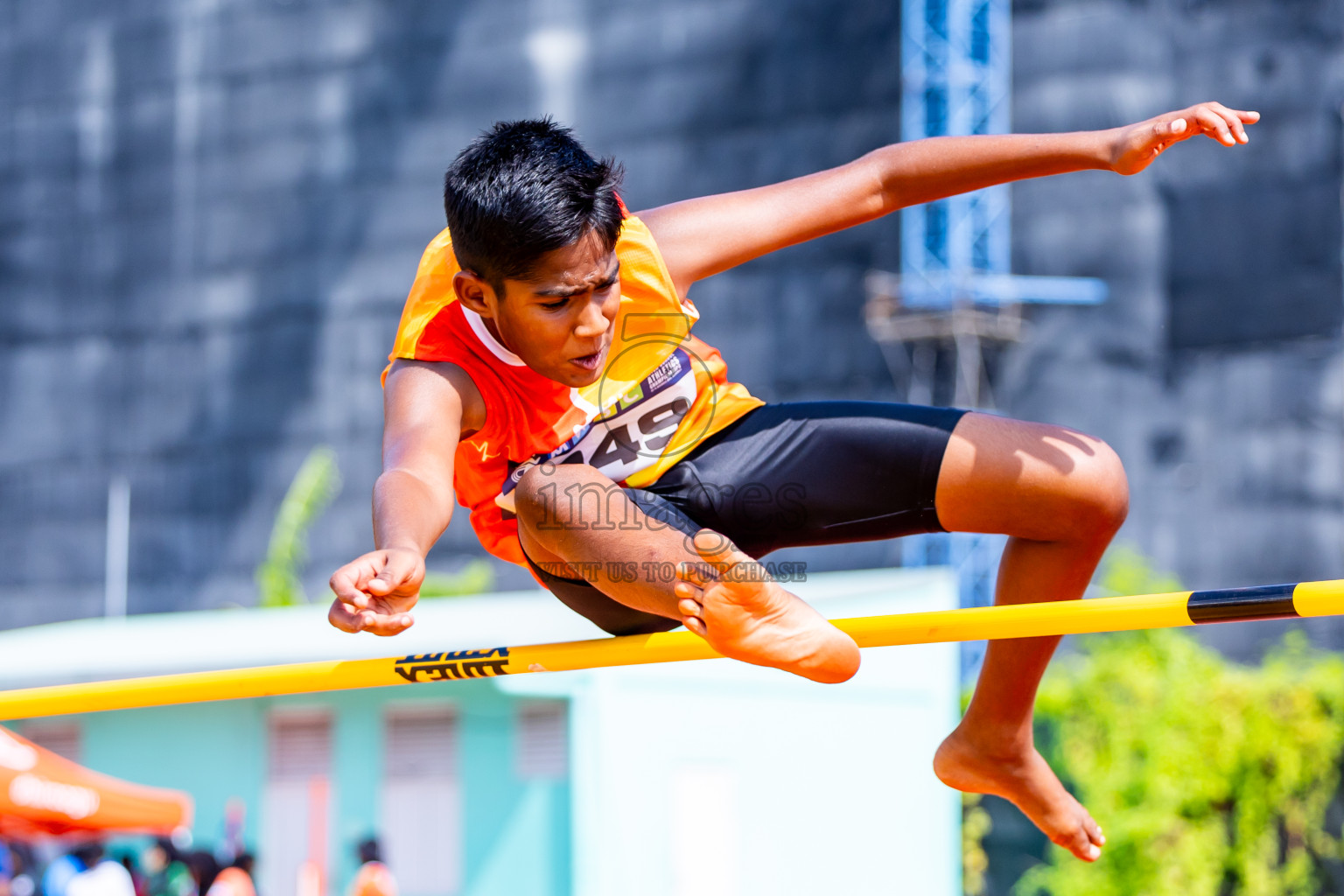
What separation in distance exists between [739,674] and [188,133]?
13.5 meters

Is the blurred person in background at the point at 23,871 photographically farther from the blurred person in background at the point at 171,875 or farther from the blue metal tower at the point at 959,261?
the blue metal tower at the point at 959,261

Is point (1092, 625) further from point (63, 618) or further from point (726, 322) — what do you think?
point (63, 618)

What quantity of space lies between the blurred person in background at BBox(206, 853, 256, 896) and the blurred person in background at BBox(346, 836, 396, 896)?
0.60 meters

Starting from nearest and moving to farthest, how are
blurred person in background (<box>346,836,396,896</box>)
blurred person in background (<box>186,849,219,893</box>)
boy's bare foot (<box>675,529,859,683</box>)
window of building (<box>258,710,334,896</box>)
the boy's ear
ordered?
boy's bare foot (<box>675,529,859,683</box>) < the boy's ear < blurred person in background (<box>186,849,219,893</box>) < blurred person in background (<box>346,836,396,896</box>) < window of building (<box>258,710,334,896</box>)

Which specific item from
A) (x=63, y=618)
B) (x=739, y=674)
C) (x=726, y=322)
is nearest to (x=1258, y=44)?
(x=726, y=322)

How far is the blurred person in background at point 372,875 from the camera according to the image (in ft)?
27.4

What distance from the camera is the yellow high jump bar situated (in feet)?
10.1

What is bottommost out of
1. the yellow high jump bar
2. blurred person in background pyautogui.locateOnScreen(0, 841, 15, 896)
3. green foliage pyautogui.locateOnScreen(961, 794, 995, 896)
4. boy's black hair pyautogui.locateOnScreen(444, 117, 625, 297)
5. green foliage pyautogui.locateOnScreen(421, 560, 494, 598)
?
green foliage pyautogui.locateOnScreen(961, 794, 995, 896)

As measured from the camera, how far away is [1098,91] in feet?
45.7

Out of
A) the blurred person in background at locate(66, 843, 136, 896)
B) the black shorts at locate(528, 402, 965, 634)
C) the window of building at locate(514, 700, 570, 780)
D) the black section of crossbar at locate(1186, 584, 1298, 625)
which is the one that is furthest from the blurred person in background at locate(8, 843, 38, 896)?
the black section of crossbar at locate(1186, 584, 1298, 625)

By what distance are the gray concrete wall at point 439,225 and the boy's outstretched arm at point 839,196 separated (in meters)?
10.5

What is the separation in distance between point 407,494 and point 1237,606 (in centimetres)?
174

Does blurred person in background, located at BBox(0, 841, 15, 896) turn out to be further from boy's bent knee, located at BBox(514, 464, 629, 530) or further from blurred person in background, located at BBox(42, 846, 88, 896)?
boy's bent knee, located at BBox(514, 464, 629, 530)

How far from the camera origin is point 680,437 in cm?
354
